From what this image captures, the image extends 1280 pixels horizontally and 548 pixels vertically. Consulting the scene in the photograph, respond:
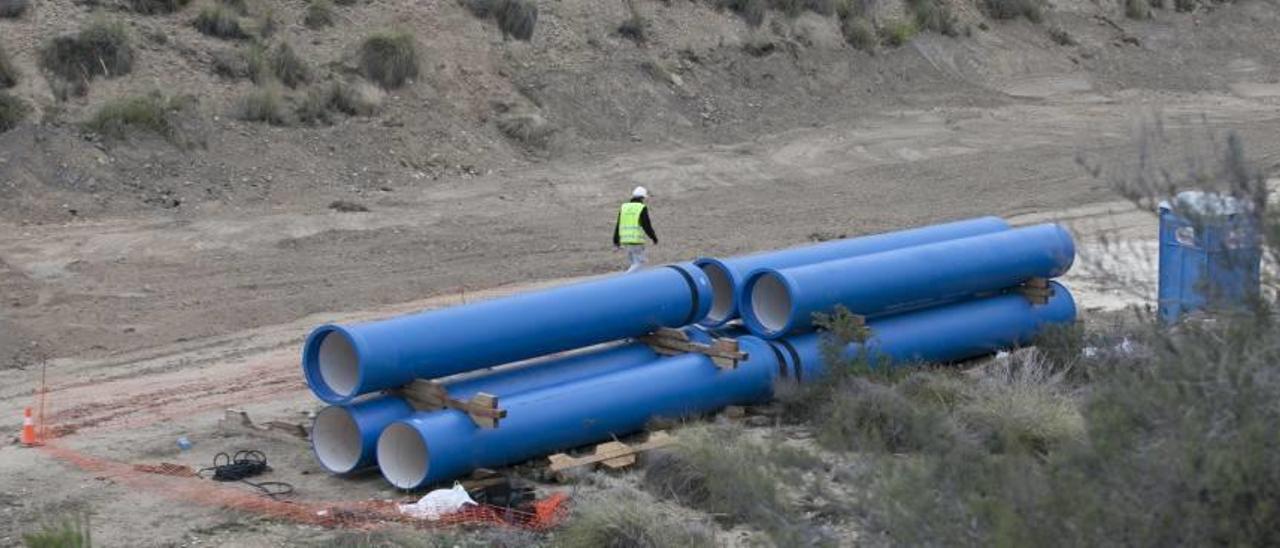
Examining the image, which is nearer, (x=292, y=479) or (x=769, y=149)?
(x=292, y=479)

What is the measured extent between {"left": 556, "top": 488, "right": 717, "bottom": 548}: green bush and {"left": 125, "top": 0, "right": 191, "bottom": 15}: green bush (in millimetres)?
20028

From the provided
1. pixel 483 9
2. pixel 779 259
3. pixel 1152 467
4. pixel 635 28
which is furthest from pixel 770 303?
pixel 635 28

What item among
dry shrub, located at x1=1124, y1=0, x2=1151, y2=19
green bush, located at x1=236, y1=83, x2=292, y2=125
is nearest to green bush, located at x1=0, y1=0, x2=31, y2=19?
green bush, located at x1=236, y1=83, x2=292, y2=125

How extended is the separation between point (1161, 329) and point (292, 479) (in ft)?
27.9

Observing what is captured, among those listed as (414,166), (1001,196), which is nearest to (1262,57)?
(1001,196)

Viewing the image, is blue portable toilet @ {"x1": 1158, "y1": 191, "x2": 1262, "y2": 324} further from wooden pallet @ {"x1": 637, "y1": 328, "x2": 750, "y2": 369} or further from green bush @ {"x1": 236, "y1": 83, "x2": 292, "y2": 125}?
green bush @ {"x1": 236, "y1": 83, "x2": 292, "y2": 125}

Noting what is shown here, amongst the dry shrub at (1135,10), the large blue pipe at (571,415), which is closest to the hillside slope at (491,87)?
the dry shrub at (1135,10)

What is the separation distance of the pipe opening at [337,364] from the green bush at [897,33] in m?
26.6

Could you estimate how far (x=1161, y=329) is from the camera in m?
8.34

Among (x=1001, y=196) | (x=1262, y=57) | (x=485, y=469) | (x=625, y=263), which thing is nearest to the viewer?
(x=485, y=469)

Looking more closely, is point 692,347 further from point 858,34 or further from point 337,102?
point 858,34

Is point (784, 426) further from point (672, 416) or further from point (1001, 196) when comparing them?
point (1001, 196)

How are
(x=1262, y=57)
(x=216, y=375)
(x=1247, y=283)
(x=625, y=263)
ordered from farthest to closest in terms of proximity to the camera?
1. (x=1262, y=57)
2. (x=625, y=263)
3. (x=216, y=375)
4. (x=1247, y=283)

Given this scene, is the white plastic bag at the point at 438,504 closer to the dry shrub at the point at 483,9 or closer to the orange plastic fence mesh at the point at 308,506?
the orange plastic fence mesh at the point at 308,506
